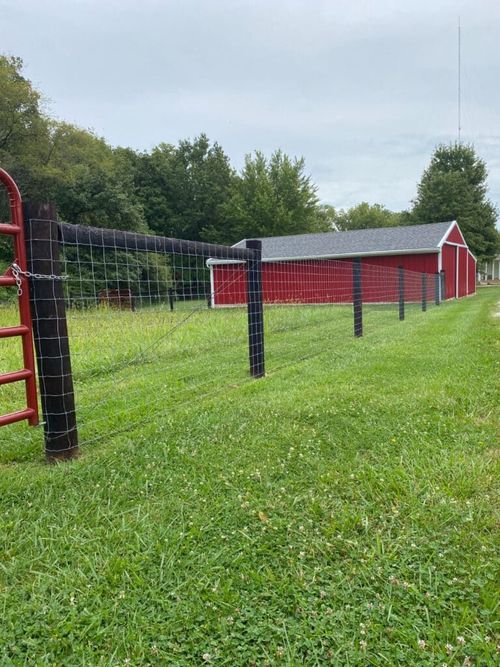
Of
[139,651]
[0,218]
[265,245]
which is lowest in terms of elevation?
[139,651]

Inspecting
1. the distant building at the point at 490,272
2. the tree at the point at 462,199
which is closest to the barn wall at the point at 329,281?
the tree at the point at 462,199

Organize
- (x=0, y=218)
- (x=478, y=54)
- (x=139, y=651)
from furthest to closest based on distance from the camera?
(x=0, y=218)
(x=478, y=54)
(x=139, y=651)

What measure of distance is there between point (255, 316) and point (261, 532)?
2.91m

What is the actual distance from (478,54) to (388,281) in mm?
5584

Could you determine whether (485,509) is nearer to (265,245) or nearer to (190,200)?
(265,245)

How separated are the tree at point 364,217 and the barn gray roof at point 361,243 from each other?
29.4 metres

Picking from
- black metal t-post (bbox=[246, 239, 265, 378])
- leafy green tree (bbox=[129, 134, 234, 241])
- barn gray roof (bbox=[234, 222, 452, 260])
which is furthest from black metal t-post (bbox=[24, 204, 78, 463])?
leafy green tree (bbox=[129, 134, 234, 241])

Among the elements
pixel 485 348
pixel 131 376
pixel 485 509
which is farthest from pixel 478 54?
pixel 485 509

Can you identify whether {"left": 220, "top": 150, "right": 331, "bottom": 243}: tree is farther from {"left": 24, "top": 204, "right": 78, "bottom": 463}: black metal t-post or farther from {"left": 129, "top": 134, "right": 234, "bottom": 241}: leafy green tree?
{"left": 24, "top": 204, "right": 78, "bottom": 463}: black metal t-post

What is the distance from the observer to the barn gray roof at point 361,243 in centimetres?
1963

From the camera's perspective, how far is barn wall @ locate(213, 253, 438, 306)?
10.9m

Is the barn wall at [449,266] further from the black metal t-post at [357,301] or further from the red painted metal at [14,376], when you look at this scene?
the red painted metal at [14,376]

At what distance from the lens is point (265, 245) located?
23.6 metres

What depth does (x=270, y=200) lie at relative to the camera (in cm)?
3616
